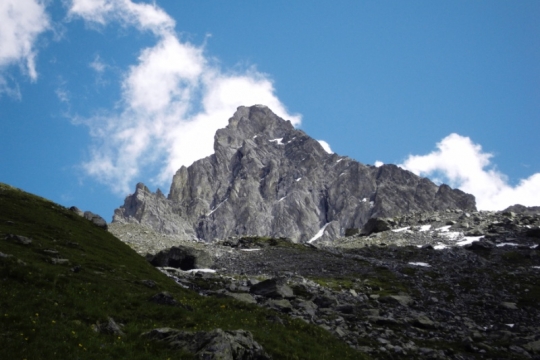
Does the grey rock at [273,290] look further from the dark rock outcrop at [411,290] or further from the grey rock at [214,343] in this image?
the grey rock at [214,343]

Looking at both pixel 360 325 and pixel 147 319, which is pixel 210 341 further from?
Result: pixel 360 325

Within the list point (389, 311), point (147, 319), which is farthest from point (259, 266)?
point (147, 319)

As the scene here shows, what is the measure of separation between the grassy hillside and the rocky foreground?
24.2 ft

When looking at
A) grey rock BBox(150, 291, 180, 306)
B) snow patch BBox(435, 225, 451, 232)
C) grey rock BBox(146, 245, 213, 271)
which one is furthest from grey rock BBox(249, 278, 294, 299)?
snow patch BBox(435, 225, 451, 232)

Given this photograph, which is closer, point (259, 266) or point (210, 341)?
point (210, 341)

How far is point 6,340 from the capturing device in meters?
17.2

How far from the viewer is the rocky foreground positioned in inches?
1368

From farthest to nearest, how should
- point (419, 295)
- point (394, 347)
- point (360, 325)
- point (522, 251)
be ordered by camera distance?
point (522, 251), point (419, 295), point (360, 325), point (394, 347)

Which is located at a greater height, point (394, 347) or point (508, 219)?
point (508, 219)

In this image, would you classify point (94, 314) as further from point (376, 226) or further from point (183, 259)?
point (376, 226)

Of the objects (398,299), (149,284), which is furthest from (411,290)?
(149,284)

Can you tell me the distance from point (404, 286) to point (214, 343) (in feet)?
164

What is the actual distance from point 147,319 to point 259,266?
49282 millimetres

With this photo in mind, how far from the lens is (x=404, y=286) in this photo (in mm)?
63406
